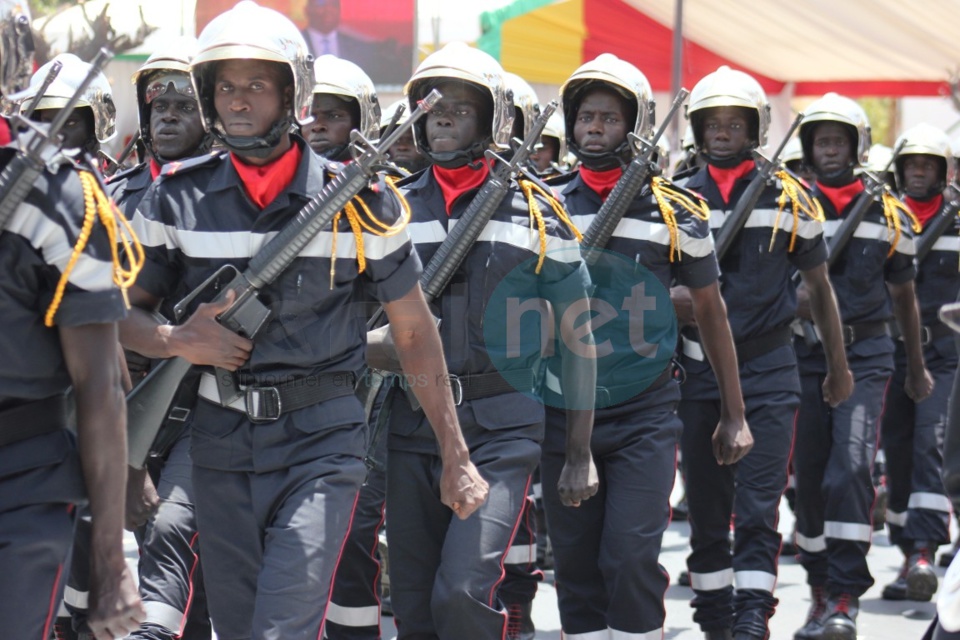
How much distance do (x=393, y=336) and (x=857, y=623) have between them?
3.86 meters

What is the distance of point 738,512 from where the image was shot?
6.63m

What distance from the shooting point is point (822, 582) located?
24.1 feet

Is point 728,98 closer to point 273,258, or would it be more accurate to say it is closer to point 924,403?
point 924,403

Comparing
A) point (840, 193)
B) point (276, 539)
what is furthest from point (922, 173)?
point (276, 539)

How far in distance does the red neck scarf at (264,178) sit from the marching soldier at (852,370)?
3.39m

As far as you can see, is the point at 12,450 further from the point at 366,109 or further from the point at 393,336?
the point at 366,109

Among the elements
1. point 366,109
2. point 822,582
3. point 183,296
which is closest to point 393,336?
point 183,296

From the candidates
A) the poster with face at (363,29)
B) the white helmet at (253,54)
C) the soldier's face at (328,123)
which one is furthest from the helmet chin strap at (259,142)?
the poster with face at (363,29)

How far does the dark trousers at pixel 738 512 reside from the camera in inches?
253

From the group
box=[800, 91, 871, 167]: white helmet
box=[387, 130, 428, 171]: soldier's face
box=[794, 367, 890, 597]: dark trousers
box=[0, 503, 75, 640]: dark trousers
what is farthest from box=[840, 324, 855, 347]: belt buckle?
box=[0, 503, 75, 640]: dark trousers

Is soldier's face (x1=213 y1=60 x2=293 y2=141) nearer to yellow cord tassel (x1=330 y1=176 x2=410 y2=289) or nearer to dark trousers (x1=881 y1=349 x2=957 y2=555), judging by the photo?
yellow cord tassel (x1=330 y1=176 x2=410 y2=289)

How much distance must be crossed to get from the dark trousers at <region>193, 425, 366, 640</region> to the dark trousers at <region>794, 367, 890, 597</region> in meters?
3.53

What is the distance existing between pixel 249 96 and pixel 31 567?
5.63 ft

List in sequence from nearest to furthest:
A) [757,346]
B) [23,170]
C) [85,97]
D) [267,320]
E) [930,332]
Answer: [23,170]
[267,320]
[85,97]
[757,346]
[930,332]
